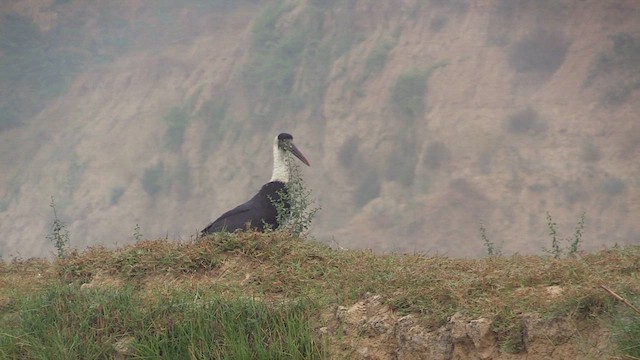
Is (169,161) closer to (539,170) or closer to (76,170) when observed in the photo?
(76,170)

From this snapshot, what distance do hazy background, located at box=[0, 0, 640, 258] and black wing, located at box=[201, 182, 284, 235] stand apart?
1585cm

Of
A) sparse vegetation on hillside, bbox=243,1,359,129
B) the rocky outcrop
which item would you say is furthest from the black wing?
sparse vegetation on hillside, bbox=243,1,359,129

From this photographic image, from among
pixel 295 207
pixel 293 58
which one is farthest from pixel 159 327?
pixel 293 58

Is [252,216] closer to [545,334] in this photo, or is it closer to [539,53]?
[545,334]

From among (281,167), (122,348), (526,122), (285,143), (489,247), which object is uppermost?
Result: (526,122)

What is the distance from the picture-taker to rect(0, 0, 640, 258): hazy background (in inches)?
1070

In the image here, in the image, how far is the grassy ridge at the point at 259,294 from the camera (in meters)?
5.73

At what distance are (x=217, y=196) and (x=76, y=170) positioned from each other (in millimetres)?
5216

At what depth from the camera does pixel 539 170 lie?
88.9 ft

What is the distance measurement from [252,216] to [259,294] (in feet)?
8.56

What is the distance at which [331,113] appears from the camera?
103ft

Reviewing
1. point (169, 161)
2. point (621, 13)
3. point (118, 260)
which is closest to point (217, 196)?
point (169, 161)

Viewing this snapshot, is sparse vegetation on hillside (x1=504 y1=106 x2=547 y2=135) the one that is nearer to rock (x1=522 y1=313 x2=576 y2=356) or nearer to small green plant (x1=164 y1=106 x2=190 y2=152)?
small green plant (x1=164 y1=106 x2=190 y2=152)

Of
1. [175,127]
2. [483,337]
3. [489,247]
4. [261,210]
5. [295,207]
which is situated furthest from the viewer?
[175,127]
